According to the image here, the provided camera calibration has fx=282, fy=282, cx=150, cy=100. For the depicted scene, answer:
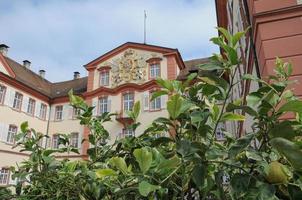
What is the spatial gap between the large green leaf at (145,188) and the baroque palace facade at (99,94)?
18.5m

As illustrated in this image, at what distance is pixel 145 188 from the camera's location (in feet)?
3.03

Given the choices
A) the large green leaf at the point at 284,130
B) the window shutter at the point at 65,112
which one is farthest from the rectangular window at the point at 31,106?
the large green leaf at the point at 284,130

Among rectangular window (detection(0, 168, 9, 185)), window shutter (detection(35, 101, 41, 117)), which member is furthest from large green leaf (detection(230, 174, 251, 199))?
window shutter (detection(35, 101, 41, 117))

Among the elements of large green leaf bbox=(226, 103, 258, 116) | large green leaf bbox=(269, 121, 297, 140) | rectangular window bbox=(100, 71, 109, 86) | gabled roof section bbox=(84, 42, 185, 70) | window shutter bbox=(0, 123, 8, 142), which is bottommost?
large green leaf bbox=(269, 121, 297, 140)

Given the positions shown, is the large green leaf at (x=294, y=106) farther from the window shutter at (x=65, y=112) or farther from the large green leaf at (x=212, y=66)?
the window shutter at (x=65, y=112)

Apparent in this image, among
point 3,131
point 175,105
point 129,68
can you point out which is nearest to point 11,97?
point 3,131

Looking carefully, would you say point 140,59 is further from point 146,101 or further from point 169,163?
point 169,163

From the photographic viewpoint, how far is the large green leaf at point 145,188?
2.98ft

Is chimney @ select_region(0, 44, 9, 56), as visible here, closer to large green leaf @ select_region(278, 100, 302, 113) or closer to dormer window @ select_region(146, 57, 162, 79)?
dormer window @ select_region(146, 57, 162, 79)

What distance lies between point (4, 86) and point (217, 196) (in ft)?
72.4

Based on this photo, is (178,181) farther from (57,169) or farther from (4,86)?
(4,86)

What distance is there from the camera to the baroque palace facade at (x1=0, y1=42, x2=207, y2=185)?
2023cm

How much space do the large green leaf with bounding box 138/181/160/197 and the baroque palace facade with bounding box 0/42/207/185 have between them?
60.7 ft

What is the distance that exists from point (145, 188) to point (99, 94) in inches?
856
